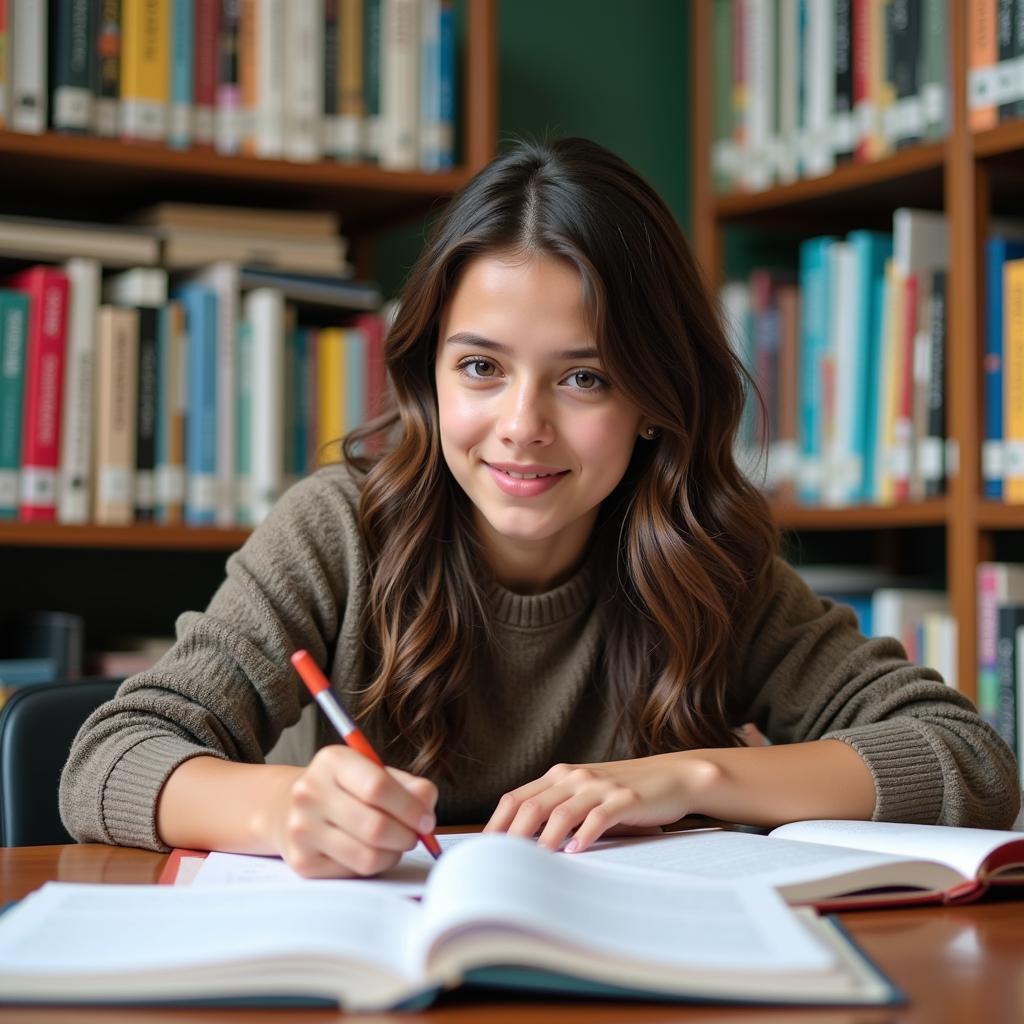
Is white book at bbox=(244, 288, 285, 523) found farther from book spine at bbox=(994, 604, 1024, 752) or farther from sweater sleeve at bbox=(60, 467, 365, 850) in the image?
book spine at bbox=(994, 604, 1024, 752)

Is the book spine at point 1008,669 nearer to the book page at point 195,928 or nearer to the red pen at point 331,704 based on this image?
the red pen at point 331,704

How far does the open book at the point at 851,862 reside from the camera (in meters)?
0.87

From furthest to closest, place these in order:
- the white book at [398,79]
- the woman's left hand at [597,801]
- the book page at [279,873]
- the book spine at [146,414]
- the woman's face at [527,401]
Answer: the white book at [398,79]
the book spine at [146,414]
the woman's face at [527,401]
the woman's left hand at [597,801]
the book page at [279,873]

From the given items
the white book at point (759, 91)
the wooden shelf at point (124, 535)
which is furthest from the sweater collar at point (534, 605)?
the white book at point (759, 91)

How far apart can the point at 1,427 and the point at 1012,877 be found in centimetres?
148

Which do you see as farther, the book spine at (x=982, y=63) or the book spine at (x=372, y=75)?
the book spine at (x=372, y=75)

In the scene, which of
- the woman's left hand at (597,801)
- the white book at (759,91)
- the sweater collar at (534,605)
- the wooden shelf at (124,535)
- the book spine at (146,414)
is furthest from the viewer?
the white book at (759,91)

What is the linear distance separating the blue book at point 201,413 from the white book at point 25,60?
0.33m

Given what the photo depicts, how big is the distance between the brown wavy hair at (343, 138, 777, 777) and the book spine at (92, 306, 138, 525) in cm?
63

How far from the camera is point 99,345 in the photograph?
1.99 meters

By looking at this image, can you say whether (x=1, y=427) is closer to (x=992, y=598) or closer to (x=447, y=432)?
(x=447, y=432)

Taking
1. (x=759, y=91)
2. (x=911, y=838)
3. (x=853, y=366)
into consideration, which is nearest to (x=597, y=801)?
(x=911, y=838)

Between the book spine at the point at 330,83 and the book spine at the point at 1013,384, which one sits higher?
the book spine at the point at 330,83

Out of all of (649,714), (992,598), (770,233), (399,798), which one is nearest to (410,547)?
(649,714)
